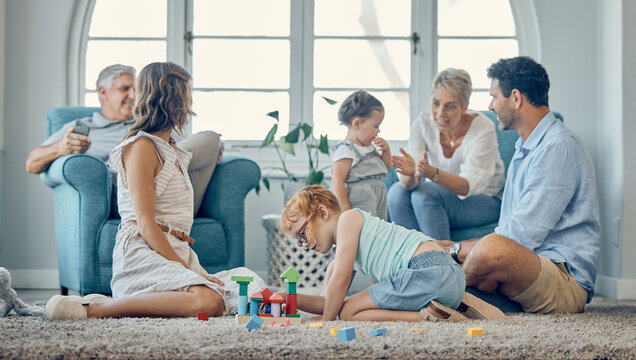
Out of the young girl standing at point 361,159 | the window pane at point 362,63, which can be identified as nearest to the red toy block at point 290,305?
the young girl standing at point 361,159

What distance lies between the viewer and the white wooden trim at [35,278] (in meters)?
3.83

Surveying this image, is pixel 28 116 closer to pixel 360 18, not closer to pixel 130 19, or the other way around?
pixel 130 19

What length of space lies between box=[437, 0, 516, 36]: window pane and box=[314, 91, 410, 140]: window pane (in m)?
0.49

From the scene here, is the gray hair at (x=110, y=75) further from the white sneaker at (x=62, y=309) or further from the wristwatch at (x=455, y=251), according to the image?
the wristwatch at (x=455, y=251)

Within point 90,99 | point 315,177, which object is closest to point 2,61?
point 90,99

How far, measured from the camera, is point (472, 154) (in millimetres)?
3016

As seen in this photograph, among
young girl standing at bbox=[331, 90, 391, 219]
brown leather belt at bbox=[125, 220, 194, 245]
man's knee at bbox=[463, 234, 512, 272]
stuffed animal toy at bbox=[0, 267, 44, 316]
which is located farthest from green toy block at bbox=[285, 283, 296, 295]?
young girl standing at bbox=[331, 90, 391, 219]

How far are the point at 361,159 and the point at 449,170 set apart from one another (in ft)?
1.66

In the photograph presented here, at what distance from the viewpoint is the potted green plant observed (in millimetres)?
3438

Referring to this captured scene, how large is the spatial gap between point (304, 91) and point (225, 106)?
0.49m

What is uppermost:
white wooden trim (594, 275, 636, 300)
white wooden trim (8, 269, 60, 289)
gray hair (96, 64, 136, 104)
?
gray hair (96, 64, 136, 104)

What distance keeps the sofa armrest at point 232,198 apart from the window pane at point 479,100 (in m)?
1.66

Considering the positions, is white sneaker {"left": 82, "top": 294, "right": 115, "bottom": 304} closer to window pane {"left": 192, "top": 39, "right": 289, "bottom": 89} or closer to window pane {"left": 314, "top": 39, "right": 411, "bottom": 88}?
window pane {"left": 192, "top": 39, "right": 289, "bottom": 89}

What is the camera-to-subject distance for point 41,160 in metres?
3.06
